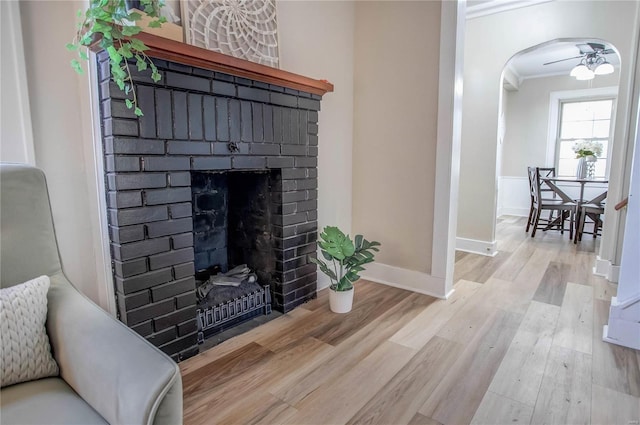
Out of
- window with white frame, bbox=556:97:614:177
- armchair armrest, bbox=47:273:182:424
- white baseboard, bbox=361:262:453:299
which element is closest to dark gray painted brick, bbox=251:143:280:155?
armchair armrest, bbox=47:273:182:424

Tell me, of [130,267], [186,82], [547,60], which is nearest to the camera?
[130,267]

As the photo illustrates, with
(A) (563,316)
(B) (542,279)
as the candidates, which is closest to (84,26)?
(A) (563,316)

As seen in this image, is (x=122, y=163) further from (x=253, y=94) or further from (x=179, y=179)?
(x=253, y=94)

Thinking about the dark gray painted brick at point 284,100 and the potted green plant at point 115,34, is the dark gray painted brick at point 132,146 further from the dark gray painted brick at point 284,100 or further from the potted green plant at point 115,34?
the dark gray painted brick at point 284,100

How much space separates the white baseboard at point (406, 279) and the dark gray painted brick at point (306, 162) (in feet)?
3.54

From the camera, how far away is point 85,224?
160 centimetres

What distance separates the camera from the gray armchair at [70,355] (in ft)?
2.68

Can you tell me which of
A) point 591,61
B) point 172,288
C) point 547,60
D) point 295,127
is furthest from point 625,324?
point 547,60

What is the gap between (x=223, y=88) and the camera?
5.97 ft

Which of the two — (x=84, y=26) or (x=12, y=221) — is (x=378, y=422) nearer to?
(x=12, y=221)

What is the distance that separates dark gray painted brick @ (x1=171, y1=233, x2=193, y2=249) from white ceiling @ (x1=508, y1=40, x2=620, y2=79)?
4.58 meters

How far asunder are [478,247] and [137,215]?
352 centimetres

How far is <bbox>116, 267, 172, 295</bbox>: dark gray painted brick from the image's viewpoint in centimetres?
156

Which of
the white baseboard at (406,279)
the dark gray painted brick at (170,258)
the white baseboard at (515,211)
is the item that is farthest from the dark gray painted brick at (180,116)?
the white baseboard at (515,211)
